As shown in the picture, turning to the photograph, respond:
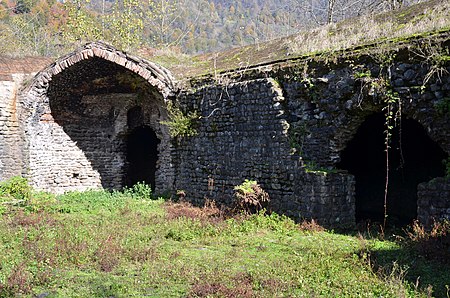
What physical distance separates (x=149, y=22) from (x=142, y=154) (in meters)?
15.3

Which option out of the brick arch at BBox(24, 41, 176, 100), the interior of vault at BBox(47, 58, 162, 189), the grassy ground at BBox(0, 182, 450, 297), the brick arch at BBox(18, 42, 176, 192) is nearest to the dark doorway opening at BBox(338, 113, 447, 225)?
the grassy ground at BBox(0, 182, 450, 297)

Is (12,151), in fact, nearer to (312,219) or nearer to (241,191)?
(241,191)

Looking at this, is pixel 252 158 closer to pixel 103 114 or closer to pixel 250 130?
pixel 250 130

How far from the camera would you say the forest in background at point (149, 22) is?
841 inches

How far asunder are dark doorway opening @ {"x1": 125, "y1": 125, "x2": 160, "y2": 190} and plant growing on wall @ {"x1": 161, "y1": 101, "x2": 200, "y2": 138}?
379 centimetres

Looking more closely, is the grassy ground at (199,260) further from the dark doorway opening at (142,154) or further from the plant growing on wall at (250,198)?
the dark doorway opening at (142,154)

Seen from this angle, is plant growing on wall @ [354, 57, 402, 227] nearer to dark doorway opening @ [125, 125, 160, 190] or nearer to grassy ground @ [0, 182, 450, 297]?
grassy ground @ [0, 182, 450, 297]

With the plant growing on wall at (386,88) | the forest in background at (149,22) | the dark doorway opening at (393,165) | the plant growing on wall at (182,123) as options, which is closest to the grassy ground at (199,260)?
the plant growing on wall at (386,88)

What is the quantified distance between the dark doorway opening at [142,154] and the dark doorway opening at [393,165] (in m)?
7.90

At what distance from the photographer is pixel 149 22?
2888cm

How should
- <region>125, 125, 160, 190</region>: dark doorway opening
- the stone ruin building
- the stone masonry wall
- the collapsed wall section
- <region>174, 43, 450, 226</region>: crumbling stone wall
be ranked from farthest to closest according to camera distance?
<region>125, 125, 160, 190</region>: dark doorway opening < the stone masonry wall < the collapsed wall section < the stone ruin building < <region>174, 43, 450, 226</region>: crumbling stone wall

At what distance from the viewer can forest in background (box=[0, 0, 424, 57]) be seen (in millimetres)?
21359

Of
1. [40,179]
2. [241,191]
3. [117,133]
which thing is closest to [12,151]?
[40,179]

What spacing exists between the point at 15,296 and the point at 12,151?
9018mm
